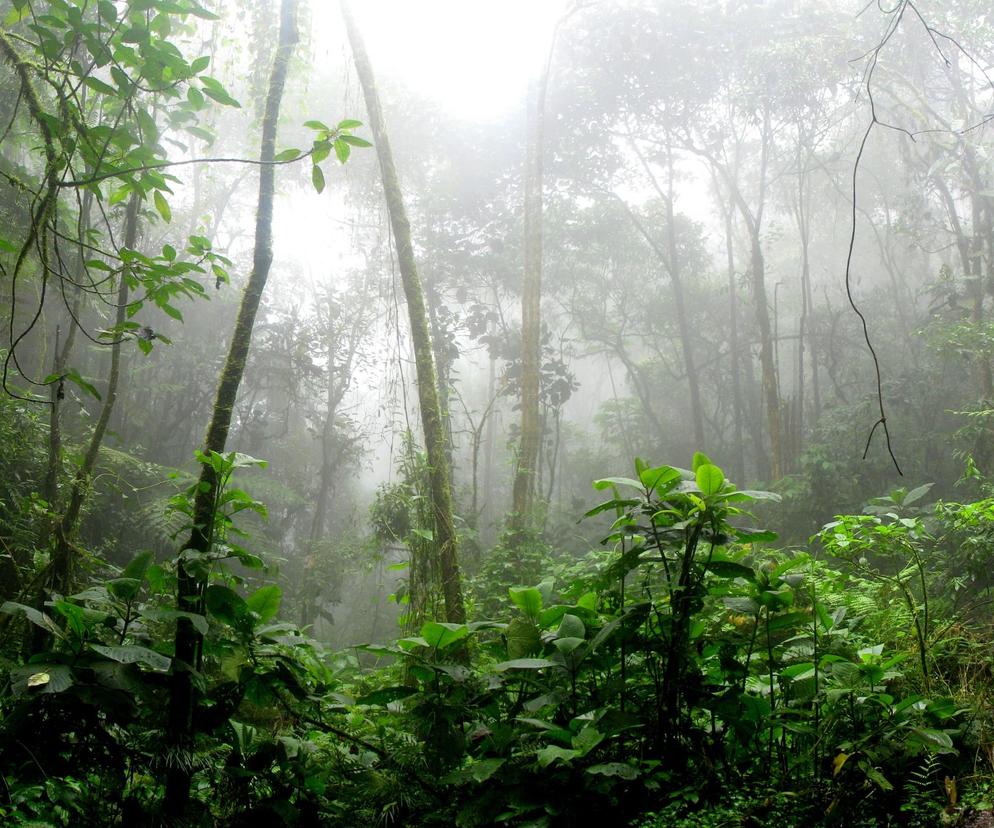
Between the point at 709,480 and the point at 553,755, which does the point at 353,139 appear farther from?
the point at 553,755

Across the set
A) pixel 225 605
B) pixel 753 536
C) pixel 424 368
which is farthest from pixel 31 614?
pixel 424 368

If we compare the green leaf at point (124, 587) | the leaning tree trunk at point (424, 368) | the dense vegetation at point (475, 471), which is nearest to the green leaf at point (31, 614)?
the dense vegetation at point (475, 471)

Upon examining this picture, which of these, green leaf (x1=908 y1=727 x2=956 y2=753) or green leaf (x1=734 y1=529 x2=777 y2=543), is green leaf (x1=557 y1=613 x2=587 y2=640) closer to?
green leaf (x1=734 y1=529 x2=777 y2=543)

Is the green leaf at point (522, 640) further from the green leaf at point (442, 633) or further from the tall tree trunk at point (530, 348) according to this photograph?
the tall tree trunk at point (530, 348)

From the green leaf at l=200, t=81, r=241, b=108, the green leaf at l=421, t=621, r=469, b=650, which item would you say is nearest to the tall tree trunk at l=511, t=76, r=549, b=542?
the green leaf at l=421, t=621, r=469, b=650

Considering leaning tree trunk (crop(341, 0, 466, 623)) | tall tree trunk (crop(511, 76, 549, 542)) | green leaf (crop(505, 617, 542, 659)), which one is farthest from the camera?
tall tree trunk (crop(511, 76, 549, 542))

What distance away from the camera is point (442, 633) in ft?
7.46

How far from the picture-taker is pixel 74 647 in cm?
205

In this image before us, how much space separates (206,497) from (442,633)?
39.7 inches

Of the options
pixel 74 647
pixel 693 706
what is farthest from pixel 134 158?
pixel 693 706

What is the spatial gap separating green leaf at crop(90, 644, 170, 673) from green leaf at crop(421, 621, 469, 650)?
30.1 inches

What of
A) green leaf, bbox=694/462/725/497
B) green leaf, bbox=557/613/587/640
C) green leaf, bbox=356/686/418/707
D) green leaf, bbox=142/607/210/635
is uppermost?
green leaf, bbox=694/462/725/497

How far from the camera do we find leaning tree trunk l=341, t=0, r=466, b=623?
13.5ft

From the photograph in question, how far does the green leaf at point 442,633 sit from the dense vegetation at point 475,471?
62mm
